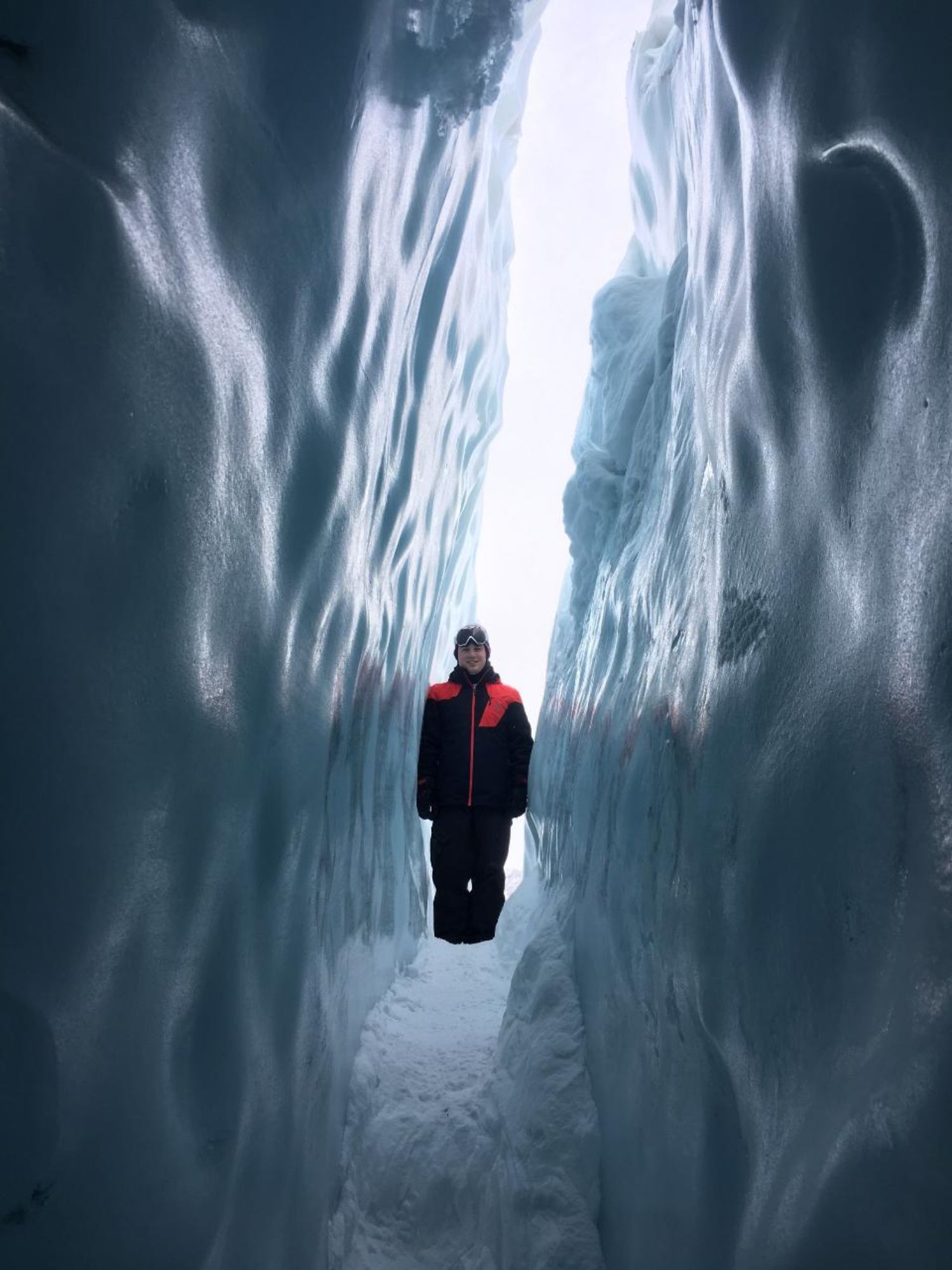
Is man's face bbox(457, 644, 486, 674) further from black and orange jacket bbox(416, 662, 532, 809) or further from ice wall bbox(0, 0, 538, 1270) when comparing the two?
ice wall bbox(0, 0, 538, 1270)

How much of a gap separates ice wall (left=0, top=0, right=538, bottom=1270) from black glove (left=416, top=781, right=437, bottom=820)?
2.16 ft

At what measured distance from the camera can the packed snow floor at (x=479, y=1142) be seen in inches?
96.2

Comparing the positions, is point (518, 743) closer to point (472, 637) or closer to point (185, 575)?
point (472, 637)

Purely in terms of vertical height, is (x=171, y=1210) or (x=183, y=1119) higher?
(x=183, y=1119)

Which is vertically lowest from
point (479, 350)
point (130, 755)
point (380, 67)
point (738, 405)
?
point (130, 755)

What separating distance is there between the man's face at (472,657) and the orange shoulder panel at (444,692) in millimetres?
89

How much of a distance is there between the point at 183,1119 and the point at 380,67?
91.5 inches

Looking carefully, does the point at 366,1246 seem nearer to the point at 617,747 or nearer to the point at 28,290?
the point at 617,747

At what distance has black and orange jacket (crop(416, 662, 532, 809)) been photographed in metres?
3.36

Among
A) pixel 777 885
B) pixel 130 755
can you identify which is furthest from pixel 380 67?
pixel 777 885

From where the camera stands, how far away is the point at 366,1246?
2541 mm

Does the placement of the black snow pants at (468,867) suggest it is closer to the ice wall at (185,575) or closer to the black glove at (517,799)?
the black glove at (517,799)

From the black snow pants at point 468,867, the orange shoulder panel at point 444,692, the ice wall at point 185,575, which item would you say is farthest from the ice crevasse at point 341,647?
the orange shoulder panel at point 444,692

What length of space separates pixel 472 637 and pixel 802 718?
2249 millimetres
